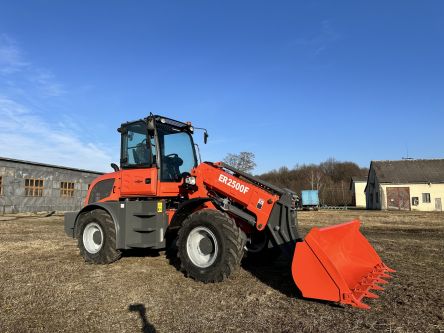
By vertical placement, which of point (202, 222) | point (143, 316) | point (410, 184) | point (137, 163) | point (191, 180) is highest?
point (410, 184)

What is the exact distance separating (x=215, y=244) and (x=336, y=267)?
204 cm

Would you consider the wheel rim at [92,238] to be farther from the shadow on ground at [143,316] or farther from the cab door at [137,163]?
the shadow on ground at [143,316]

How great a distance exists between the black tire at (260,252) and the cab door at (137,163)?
2.23 metres

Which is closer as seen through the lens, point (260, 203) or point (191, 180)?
point (260, 203)

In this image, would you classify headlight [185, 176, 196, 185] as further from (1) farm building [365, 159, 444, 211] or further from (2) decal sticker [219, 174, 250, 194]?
(1) farm building [365, 159, 444, 211]

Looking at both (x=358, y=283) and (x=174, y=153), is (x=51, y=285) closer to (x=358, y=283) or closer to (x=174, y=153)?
(x=174, y=153)

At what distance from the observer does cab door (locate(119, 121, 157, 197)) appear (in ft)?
Result: 25.3

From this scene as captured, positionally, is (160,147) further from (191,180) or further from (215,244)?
(215,244)

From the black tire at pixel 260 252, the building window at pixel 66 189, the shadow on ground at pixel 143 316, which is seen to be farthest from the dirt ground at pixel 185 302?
the building window at pixel 66 189

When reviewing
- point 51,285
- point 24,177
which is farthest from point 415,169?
point 51,285

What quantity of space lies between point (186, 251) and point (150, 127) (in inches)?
93.9

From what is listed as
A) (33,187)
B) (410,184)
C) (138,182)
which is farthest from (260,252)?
(410,184)

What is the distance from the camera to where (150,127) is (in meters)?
7.14

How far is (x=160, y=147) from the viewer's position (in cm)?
787
